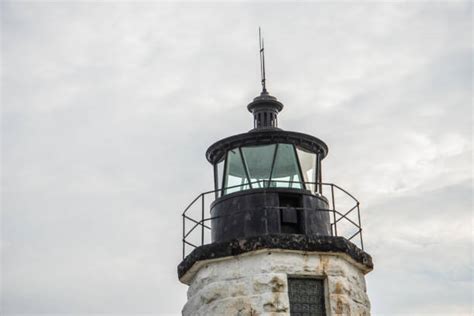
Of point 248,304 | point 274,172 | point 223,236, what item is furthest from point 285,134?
point 248,304

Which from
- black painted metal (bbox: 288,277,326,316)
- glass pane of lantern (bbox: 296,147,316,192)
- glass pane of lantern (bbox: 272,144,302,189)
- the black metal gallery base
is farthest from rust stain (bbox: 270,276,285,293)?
glass pane of lantern (bbox: 296,147,316,192)

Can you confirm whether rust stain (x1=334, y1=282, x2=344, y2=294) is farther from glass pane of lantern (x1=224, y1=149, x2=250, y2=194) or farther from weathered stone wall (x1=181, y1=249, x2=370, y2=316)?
glass pane of lantern (x1=224, y1=149, x2=250, y2=194)

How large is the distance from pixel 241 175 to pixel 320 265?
1987mm

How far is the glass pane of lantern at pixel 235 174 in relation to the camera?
13.4 m

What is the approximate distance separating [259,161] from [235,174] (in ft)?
1.48

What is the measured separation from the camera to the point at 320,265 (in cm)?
1252

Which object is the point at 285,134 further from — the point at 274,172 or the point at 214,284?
the point at 214,284

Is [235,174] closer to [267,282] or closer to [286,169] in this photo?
[286,169]

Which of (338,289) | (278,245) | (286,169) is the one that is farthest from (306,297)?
(286,169)

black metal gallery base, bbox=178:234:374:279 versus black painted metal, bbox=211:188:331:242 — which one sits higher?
black painted metal, bbox=211:188:331:242

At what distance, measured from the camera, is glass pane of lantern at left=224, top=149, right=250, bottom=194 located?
13383mm

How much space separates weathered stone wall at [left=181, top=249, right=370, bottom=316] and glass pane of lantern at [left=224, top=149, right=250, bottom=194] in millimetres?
1322

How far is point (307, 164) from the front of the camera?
1366 cm

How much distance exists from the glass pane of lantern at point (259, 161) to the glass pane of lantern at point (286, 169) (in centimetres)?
Result: 11
